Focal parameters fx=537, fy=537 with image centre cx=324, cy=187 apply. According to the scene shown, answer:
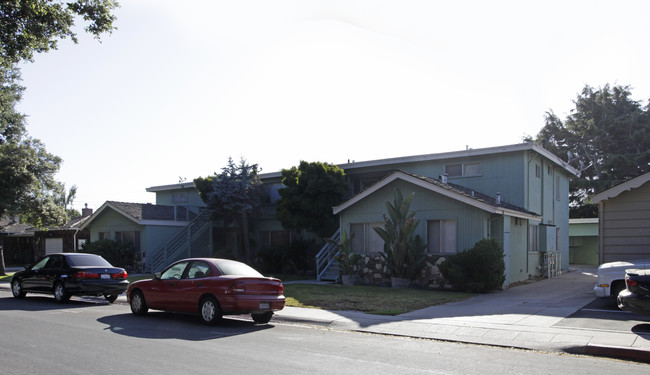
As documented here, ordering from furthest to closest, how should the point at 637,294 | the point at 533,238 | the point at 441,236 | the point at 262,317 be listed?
the point at 533,238 → the point at 441,236 → the point at 262,317 → the point at 637,294

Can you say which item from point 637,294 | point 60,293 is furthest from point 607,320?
point 60,293

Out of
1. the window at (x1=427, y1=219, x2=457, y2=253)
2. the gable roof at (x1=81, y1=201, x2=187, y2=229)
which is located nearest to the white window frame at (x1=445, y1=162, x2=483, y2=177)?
the window at (x1=427, y1=219, x2=457, y2=253)

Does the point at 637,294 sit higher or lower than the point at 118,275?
higher

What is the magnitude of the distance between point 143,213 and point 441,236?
17.0 m

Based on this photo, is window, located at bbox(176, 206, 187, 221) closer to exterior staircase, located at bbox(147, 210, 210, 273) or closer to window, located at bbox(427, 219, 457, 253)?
exterior staircase, located at bbox(147, 210, 210, 273)

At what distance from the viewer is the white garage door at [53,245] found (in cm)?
4038

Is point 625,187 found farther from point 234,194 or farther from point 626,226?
point 234,194

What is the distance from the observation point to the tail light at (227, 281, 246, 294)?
1119 cm

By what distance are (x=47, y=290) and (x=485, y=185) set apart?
16.7 m

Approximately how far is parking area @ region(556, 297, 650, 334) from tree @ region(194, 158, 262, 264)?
17436 millimetres

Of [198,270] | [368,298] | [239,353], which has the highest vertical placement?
[198,270]

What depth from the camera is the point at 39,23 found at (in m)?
16.9

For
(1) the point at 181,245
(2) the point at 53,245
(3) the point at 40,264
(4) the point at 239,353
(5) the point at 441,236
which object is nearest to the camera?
(4) the point at 239,353

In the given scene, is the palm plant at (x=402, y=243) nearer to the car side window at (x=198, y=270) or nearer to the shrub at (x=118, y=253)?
the car side window at (x=198, y=270)
